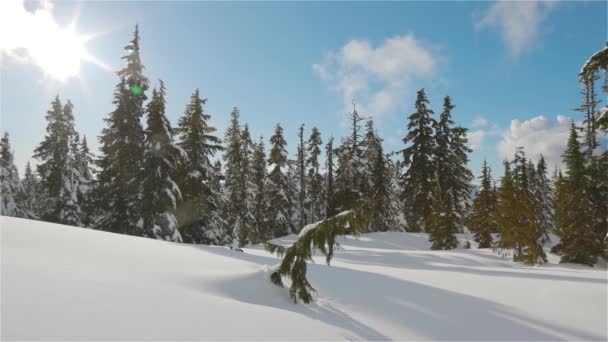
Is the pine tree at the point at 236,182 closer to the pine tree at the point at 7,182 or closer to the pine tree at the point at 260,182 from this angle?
the pine tree at the point at 260,182

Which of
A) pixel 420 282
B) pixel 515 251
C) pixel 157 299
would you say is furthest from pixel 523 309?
pixel 515 251

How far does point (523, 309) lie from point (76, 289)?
9.31 m

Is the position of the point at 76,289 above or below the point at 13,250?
below

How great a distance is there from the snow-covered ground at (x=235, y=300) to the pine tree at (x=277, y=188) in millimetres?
31061

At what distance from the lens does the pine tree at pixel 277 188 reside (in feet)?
141

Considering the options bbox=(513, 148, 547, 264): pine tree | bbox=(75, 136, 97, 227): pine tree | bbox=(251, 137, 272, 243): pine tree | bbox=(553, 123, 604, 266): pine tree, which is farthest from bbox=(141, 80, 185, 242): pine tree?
bbox=(553, 123, 604, 266): pine tree

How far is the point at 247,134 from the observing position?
135ft

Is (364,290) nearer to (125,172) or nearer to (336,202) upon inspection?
(125,172)

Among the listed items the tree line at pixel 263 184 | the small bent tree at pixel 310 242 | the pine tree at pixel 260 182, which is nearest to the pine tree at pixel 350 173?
the tree line at pixel 263 184

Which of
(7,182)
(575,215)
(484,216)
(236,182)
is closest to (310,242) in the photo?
(575,215)

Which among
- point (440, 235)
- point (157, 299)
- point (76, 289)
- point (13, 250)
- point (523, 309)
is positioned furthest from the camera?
point (440, 235)

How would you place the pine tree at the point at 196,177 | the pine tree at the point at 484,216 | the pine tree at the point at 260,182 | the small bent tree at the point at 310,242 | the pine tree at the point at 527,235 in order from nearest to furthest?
1. the small bent tree at the point at 310,242
2. the pine tree at the point at 527,235
3. the pine tree at the point at 196,177
4. the pine tree at the point at 484,216
5. the pine tree at the point at 260,182

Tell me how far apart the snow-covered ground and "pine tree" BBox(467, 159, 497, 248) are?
19.2 meters

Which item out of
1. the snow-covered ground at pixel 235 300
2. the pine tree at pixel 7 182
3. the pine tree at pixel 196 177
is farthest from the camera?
the pine tree at pixel 7 182
